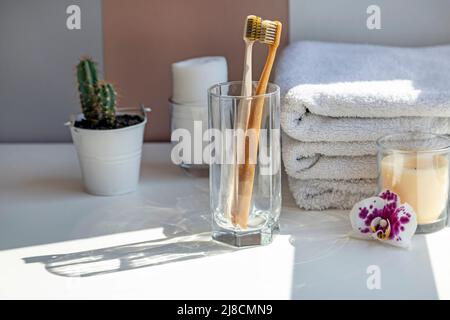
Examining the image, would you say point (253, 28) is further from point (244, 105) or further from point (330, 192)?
point (330, 192)

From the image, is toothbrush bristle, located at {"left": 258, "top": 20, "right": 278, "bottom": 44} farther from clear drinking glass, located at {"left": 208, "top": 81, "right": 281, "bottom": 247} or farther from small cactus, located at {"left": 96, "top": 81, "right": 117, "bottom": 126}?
small cactus, located at {"left": 96, "top": 81, "right": 117, "bottom": 126}

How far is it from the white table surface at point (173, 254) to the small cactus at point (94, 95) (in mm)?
121

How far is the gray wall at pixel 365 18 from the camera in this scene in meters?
1.28

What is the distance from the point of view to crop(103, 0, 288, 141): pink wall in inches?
50.9

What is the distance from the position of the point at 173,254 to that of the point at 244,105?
8.0 inches

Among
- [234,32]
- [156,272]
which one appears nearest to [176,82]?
[234,32]

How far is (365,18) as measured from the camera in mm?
1285

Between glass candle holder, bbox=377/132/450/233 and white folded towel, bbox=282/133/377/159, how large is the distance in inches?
1.4

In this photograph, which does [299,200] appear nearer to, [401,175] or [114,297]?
[401,175]

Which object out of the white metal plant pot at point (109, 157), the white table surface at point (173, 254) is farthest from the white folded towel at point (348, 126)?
the white metal plant pot at point (109, 157)

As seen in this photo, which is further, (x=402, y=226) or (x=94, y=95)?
(x=94, y=95)

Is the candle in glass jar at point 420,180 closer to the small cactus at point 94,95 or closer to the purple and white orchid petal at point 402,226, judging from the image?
the purple and white orchid petal at point 402,226

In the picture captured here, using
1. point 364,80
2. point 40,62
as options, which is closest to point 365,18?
point 364,80

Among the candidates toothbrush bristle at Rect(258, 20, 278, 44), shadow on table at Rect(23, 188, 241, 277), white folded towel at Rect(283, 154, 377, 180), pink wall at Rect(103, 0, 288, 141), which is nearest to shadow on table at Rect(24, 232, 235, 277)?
shadow on table at Rect(23, 188, 241, 277)
